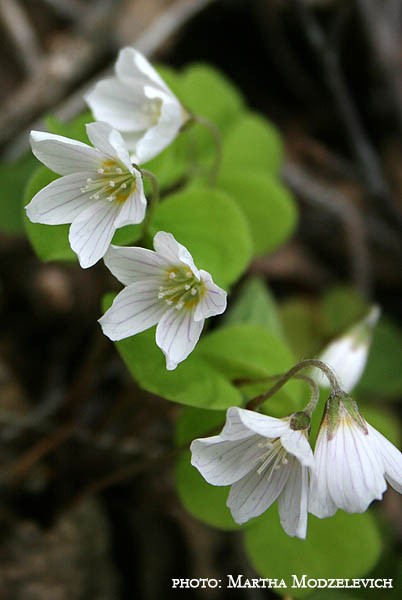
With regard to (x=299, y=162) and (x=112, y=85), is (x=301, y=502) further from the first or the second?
(x=299, y=162)

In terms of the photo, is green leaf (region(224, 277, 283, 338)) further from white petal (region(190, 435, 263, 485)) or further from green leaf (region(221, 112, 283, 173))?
white petal (region(190, 435, 263, 485))

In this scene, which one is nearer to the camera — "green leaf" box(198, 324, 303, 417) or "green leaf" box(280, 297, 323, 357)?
"green leaf" box(198, 324, 303, 417)

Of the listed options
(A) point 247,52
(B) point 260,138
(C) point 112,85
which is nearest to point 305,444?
(C) point 112,85

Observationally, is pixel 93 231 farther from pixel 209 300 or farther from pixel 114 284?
pixel 114 284

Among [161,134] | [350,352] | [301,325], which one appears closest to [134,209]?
[161,134]

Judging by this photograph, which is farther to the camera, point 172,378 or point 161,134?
point 161,134

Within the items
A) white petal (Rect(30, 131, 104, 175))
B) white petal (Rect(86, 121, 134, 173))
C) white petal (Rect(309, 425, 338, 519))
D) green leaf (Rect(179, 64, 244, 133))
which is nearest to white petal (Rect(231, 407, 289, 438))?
white petal (Rect(309, 425, 338, 519))
